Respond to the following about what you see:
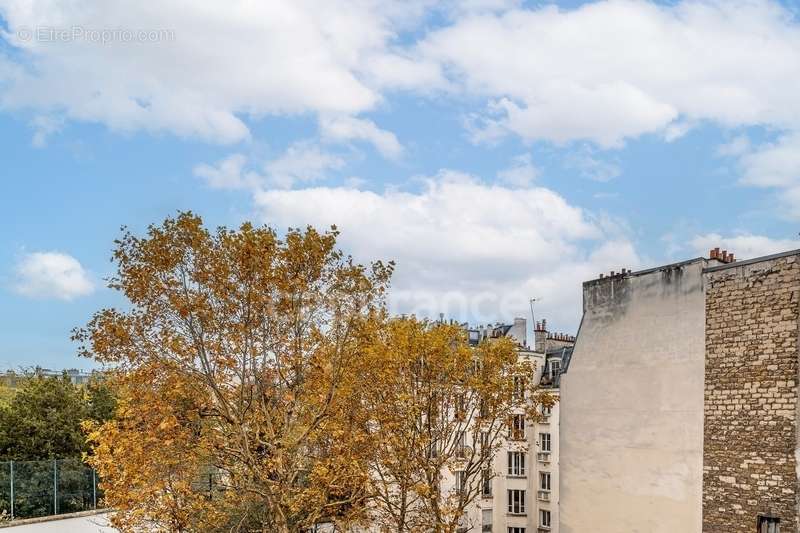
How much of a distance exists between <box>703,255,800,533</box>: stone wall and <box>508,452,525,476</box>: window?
26720 mm

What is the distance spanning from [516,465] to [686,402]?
26732 millimetres

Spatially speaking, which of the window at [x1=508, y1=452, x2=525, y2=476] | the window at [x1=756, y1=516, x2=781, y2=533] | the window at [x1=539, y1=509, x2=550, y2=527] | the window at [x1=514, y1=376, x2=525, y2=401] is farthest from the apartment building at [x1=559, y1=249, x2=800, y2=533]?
the window at [x1=539, y1=509, x2=550, y2=527]

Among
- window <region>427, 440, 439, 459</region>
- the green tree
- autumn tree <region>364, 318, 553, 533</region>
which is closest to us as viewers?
autumn tree <region>364, 318, 553, 533</region>

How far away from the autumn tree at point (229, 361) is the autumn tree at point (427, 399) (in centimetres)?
308

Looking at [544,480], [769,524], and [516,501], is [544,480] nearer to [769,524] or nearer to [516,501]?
[516,501]

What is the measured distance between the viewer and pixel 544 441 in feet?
137

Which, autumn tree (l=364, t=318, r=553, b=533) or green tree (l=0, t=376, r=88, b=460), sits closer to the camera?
autumn tree (l=364, t=318, r=553, b=533)

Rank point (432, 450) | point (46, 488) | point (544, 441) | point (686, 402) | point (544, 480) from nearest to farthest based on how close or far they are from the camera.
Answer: point (686, 402) < point (432, 450) < point (46, 488) < point (544, 480) < point (544, 441)

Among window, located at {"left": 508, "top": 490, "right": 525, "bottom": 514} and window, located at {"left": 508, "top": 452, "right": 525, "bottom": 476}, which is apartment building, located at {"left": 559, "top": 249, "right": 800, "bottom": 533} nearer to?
window, located at {"left": 508, "top": 452, "right": 525, "bottom": 476}

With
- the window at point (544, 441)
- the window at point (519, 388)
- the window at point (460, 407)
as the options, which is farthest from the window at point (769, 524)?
the window at point (544, 441)

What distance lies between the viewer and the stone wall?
14570 millimetres

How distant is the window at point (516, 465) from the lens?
1654 inches

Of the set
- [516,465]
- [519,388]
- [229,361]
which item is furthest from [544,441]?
[229,361]

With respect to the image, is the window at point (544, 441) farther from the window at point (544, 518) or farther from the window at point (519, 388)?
the window at point (519, 388)
